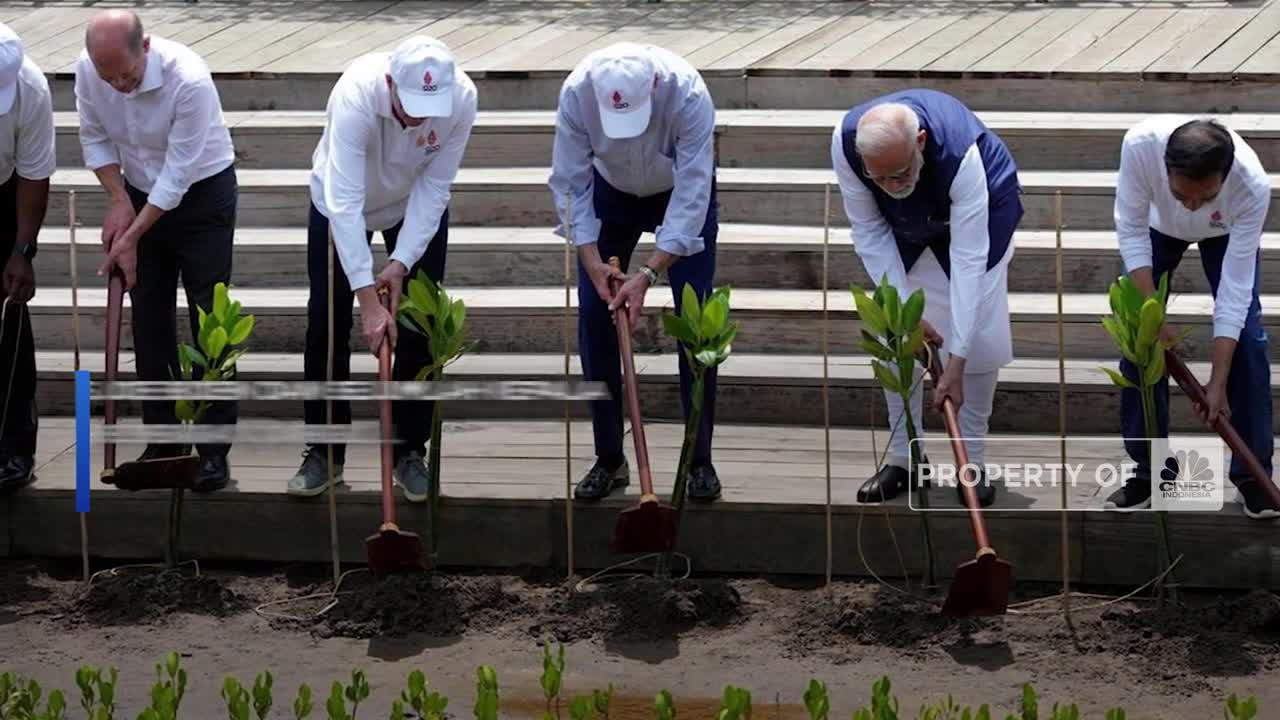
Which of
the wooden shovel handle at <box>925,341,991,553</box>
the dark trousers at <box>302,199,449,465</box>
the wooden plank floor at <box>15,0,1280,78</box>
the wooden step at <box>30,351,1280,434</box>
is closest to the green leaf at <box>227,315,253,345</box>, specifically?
the dark trousers at <box>302,199,449,465</box>

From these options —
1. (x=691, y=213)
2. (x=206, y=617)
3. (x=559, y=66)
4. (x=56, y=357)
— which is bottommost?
(x=206, y=617)

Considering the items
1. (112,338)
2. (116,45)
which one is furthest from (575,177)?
(112,338)

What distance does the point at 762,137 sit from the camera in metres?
7.93

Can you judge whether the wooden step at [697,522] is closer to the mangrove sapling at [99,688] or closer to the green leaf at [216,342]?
the green leaf at [216,342]

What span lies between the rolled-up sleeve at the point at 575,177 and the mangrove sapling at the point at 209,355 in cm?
101

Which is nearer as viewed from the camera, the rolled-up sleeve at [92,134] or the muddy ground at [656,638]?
the muddy ground at [656,638]

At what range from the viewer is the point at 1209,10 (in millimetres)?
9000

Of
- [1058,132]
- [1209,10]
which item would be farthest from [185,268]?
[1209,10]

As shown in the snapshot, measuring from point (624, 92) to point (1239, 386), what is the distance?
6.47 feet

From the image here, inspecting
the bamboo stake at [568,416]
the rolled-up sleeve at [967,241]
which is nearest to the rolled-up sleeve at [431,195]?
the bamboo stake at [568,416]

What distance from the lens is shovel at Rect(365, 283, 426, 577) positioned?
5383 mm

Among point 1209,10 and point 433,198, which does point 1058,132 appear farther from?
point 433,198

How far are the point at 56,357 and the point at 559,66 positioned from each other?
261cm

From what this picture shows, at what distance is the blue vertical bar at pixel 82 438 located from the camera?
17.4ft
